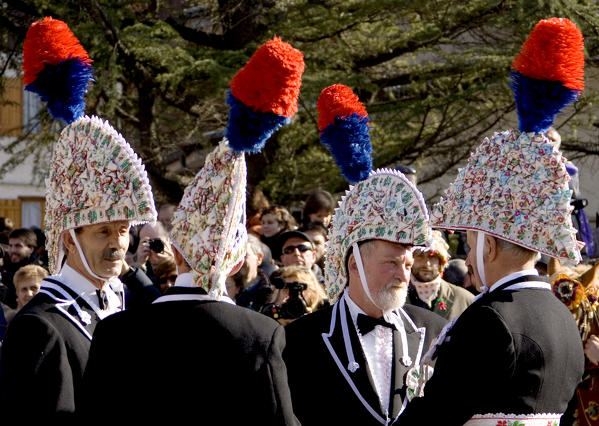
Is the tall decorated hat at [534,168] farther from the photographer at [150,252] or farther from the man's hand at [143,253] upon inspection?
the man's hand at [143,253]

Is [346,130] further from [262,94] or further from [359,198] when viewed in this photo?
[262,94]

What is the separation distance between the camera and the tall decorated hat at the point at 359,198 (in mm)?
4059

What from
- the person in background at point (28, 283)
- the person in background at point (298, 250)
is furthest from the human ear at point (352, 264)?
the person in background at point (28, 283)

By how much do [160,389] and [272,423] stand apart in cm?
38

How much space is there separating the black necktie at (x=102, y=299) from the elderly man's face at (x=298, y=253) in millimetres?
3239

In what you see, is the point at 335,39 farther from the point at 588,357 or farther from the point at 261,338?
the point at 261,338

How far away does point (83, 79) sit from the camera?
13.2ft

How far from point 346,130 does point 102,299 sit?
4.19ft

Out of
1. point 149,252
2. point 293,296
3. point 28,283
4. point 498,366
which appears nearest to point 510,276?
point 498,366

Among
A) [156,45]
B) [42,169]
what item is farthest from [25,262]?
[42,169]

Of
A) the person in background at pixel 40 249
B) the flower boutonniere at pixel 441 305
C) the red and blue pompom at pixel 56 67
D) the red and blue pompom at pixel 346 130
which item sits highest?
the red and blue pompom at pixel 56 67

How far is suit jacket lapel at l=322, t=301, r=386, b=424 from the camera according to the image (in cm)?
386

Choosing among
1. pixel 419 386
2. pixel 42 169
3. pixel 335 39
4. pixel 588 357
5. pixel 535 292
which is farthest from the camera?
pixel 42 169


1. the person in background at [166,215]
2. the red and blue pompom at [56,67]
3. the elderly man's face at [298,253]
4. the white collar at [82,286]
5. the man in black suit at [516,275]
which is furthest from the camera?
the person in background at [166,215]
